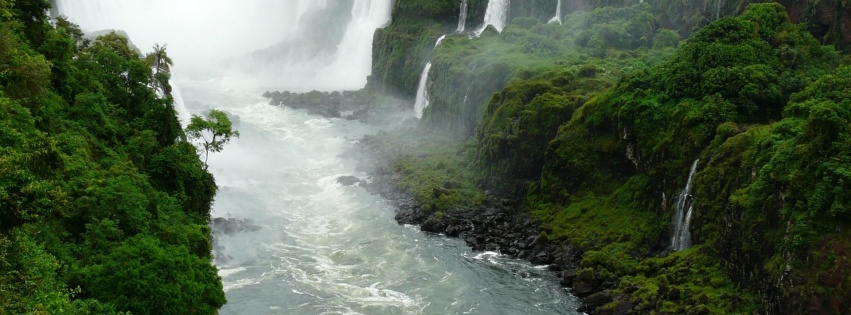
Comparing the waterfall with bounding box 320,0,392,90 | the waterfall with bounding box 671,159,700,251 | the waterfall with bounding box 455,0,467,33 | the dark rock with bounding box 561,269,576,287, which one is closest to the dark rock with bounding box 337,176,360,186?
the dark rock with bounding box 561,269,576,287

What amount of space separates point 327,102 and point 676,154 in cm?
6085

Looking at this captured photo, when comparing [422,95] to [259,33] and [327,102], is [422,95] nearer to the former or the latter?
[327,102]

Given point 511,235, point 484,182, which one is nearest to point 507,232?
point 511,235

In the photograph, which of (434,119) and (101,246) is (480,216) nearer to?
(434,119)

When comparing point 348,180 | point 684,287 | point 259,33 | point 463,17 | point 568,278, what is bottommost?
point 568,278

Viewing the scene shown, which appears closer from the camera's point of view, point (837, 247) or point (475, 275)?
point (837, 247)

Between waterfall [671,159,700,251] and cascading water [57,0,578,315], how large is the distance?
765 centimetres

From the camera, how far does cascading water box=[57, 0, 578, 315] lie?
142 feet

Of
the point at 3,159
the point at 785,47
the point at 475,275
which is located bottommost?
the point at 475,275

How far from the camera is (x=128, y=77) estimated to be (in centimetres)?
4469

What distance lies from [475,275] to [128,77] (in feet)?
77.2

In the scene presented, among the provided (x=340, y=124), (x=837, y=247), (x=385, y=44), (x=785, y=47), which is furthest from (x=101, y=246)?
(x=385, y=44)

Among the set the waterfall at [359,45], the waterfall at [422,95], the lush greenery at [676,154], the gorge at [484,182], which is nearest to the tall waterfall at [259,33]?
the waterfall at [359,45]

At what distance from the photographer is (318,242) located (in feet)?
175
